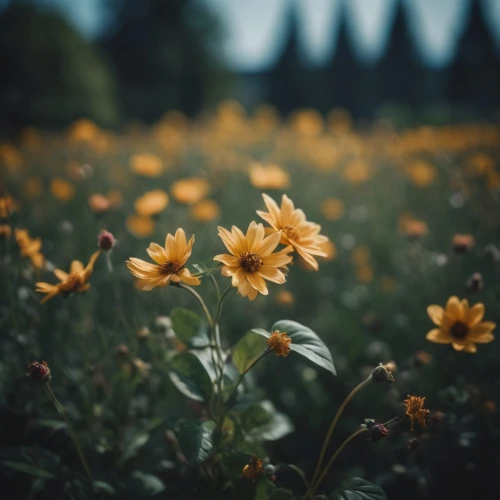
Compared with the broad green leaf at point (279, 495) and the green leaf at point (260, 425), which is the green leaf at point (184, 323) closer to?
the green leaf at point (260, 425)

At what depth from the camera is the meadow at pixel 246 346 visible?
0.99 m

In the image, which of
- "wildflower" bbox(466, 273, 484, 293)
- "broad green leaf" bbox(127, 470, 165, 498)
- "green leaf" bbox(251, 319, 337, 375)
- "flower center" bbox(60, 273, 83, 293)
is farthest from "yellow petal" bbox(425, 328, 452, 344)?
"flower center" bbox(60, 273, 83, 293)

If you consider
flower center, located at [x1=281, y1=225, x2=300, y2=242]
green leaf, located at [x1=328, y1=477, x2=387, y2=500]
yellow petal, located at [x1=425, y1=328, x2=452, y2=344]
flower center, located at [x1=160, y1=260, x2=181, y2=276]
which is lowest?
green leaf, located at [x1=328, y1=477, x2=387, y2=500]

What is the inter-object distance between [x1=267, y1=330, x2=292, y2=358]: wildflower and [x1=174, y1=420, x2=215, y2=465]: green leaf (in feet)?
0.85

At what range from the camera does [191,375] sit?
1.11 meters

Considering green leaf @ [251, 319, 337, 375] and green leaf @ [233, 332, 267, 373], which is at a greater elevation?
green leaf @ [251, 319, 337, 375]

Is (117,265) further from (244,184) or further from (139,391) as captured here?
(244,184)

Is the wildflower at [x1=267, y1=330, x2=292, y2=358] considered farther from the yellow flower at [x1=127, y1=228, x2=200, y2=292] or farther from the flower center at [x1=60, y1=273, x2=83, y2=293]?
the flower center at [x1=60, y1=273, x2=83, y2=293]

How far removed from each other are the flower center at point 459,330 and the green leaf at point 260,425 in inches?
22.2

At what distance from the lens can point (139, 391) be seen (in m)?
1.63

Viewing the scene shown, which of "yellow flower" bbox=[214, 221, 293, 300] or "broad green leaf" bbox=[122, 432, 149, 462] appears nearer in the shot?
"yellow flower" bbox=[214, 221, 293, 300]

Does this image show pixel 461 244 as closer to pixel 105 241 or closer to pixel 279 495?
pixel 279 495

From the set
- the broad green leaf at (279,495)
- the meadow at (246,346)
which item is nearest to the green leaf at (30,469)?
the meadow at (246,346)

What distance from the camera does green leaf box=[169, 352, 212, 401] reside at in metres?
1.08
